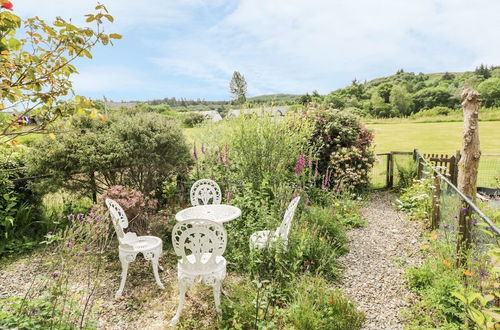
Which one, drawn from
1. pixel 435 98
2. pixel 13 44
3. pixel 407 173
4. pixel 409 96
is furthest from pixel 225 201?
pixel 409 96

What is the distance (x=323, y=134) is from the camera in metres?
8.31

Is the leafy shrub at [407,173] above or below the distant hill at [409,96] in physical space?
below

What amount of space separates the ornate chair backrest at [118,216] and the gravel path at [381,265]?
280 centimetres

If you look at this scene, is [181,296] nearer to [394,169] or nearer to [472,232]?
[472,232]

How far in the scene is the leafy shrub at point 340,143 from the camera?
316 inches

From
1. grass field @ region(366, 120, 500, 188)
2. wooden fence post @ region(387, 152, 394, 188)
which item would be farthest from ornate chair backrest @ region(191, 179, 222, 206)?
grass field @ region(366, 120, 500, 188)

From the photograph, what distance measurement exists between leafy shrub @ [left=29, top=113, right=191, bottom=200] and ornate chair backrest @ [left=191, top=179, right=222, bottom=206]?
1.15 metres

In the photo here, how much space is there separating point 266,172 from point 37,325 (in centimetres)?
430

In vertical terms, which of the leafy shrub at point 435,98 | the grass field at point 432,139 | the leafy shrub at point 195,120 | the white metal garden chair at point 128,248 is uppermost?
the leafy shrub at point 435,98

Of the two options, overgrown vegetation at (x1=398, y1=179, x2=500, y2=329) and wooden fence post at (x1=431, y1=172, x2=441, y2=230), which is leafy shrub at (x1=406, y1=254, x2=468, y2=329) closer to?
overgrown vegetation at (x1=398, y1=179, x2=500, y2=329)

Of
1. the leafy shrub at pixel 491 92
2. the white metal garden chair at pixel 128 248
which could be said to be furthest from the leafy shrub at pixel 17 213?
the leafy shrub at pixel 491 92

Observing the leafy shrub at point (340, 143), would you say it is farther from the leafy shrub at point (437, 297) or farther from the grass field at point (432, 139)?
the grass field at point (432, 139)

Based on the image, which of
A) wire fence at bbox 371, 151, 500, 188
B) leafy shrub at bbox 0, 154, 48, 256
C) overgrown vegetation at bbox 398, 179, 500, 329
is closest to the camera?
overgrown vegetation at bbox 398, 179, 500, 329

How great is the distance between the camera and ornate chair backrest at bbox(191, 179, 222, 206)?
4984 mm
